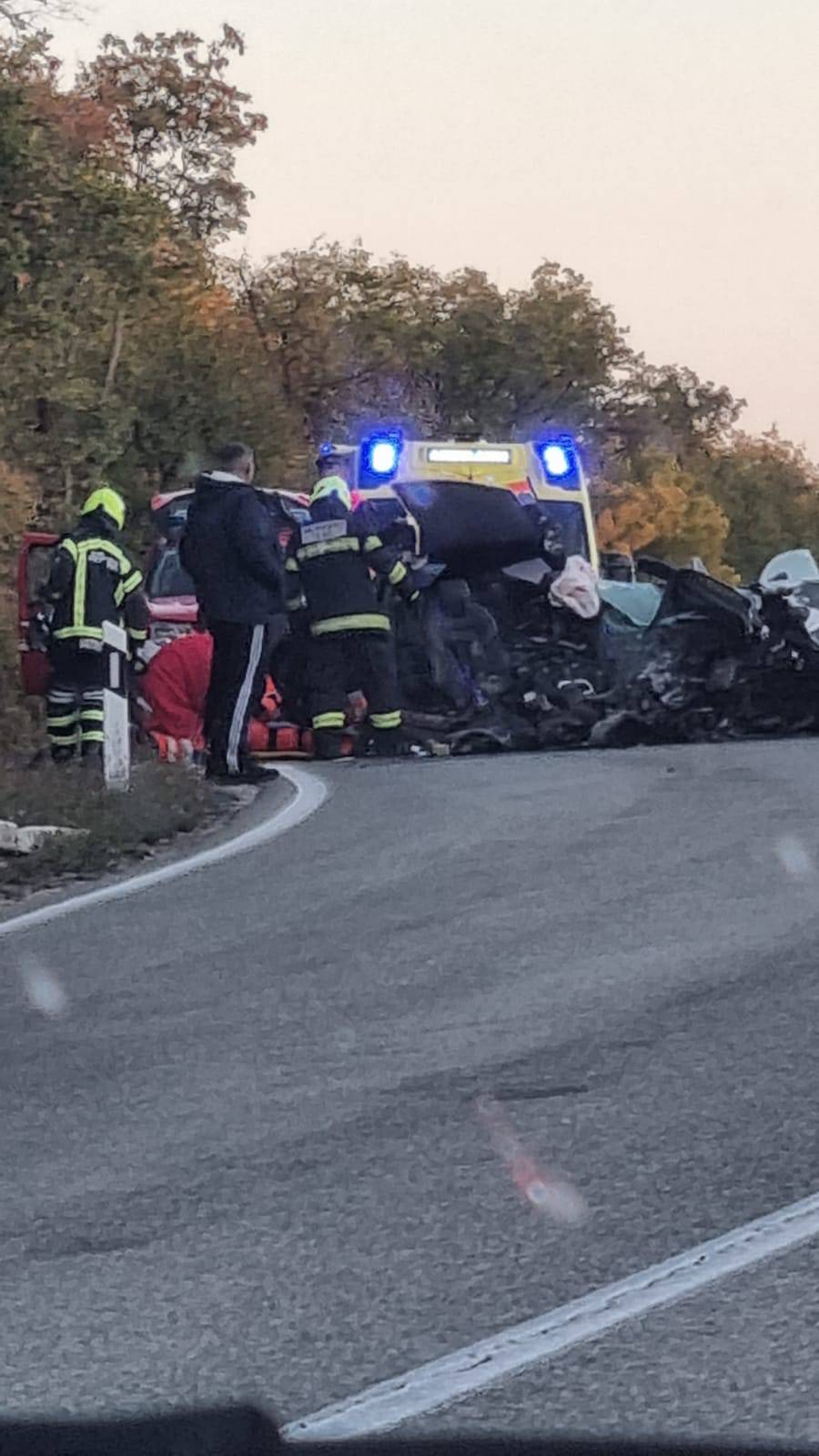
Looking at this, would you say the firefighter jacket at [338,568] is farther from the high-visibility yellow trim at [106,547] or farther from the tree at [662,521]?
the tree at [662,521]

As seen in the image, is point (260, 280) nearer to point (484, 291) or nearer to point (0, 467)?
point (484, 291)

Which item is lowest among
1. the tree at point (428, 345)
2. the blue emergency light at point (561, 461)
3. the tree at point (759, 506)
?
the tree at point (759, 506)

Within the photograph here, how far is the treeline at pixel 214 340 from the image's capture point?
25.8 meters

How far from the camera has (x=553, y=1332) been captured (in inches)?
170

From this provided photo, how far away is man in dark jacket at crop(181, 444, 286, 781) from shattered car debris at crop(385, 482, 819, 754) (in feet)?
9.77

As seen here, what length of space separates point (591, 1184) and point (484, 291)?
7056 centimetres

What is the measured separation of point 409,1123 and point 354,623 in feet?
33.9

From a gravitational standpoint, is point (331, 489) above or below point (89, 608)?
above

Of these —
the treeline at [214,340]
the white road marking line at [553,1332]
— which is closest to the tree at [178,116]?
the treeline at [214,340]

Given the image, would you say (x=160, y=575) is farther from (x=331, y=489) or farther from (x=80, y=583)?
(x=80, y=583)

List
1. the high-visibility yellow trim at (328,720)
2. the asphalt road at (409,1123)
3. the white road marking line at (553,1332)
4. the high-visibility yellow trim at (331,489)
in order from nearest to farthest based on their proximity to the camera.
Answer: the white road marking line at (553,1332) → the asphalt road at (409,1123) → the high-visibility yellow trim at (331,489) → the high-visibility yellow trim at (328,720)

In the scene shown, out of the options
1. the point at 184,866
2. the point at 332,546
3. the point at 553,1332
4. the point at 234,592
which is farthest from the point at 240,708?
the point at 553,1332

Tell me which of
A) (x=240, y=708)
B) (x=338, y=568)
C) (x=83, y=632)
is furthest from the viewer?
(x=338, y=568)

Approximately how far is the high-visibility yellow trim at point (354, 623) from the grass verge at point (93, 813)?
91.2 inches
